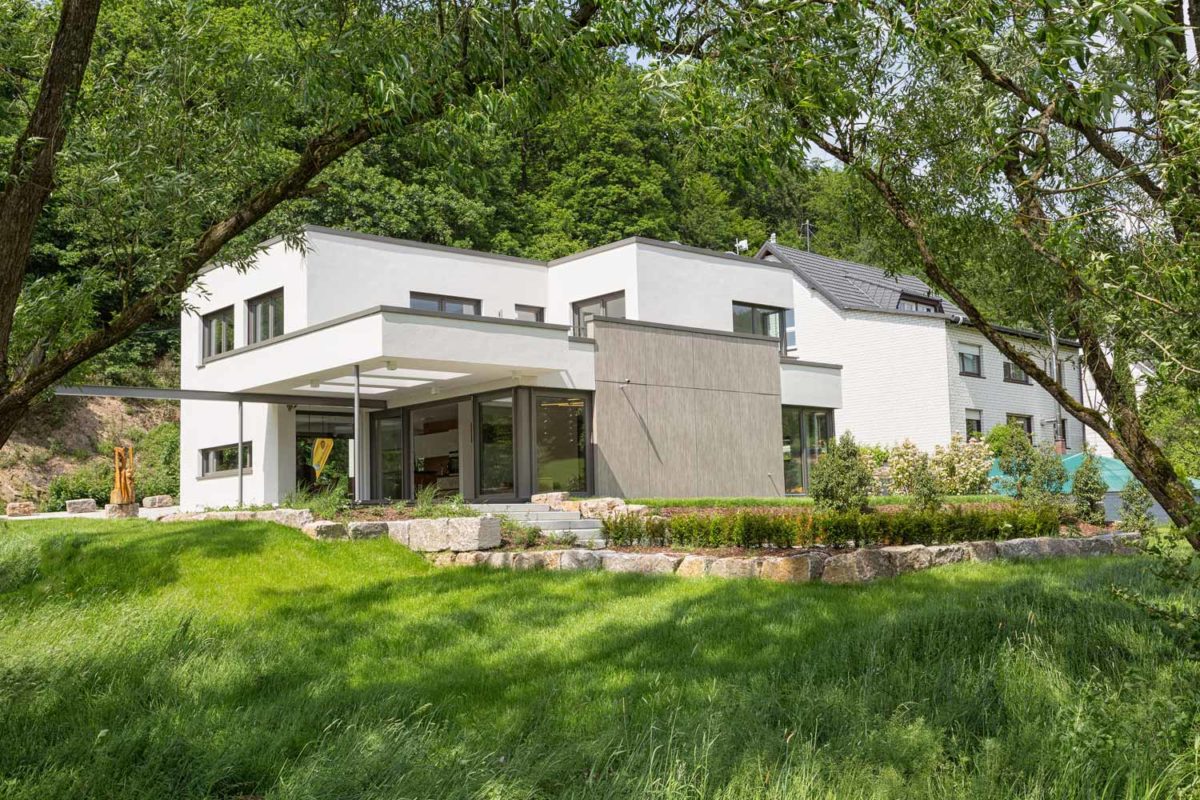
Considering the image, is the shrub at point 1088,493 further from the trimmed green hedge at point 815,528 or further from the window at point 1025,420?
the window at point 1025,420

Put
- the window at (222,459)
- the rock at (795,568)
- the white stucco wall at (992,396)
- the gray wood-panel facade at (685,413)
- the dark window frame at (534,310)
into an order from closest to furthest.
→ the rock at (795,568) < the gray wood-panel facade at (685,413) < the window at (222,459) < the dark window frame at (534,310) < the white stucco wall at (992,396)

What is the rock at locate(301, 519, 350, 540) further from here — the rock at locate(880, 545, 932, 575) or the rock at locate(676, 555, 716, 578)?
the rock at locate(880, 545, 932, 575)

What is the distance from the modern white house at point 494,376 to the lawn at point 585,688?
7.67 metres

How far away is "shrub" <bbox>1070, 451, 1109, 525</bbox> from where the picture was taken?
52.0ft

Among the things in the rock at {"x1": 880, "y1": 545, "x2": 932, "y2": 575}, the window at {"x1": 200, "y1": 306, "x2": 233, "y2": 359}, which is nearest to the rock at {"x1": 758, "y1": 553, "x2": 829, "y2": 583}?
the rock at {"x1": 880, "y1": 545, "x2": 932, "y2": 575}

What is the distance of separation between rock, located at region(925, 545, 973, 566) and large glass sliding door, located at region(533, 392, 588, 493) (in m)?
8.16

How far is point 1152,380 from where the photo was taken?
493cm

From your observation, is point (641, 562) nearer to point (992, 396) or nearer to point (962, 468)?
point (962, 468)

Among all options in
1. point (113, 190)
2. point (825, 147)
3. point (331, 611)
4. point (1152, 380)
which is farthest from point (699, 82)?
point (331, 611)

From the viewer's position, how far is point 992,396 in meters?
29.0

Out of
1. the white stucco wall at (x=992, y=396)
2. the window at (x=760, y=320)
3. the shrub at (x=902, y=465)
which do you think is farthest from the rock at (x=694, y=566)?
the white stucco wall at (x=992, y=396)

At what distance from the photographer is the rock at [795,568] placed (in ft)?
32.5

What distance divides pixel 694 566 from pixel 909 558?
2196 mm

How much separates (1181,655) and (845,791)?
103 inches
